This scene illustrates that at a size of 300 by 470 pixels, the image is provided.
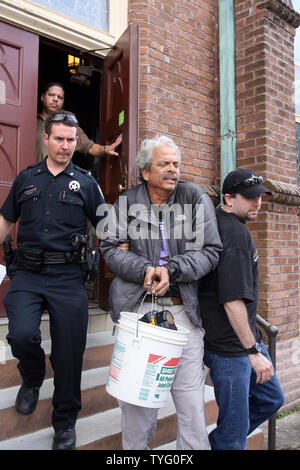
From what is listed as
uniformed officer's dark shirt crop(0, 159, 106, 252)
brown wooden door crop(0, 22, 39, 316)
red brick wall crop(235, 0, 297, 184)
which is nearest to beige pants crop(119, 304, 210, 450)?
uniformed officer's dark shirt crop(0, 159, 106, 252)

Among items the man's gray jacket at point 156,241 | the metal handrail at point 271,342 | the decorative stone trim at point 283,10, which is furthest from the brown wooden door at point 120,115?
the decorative stone trim at point 283,10

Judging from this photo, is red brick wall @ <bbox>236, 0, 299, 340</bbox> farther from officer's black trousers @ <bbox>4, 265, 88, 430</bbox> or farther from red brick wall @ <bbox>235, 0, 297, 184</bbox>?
officer's black trousers @ <bbox>4, 265, 88, 430</bbox>

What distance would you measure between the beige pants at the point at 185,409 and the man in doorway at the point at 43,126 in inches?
89.0

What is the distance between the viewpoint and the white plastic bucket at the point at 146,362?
1.95 m

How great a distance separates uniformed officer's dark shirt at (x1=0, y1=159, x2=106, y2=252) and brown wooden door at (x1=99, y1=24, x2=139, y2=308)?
3.15ft

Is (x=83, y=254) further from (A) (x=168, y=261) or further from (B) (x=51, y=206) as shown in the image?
(A) (x=168, y=261)

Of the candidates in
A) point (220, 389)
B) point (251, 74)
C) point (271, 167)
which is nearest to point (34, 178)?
point (220, 389)

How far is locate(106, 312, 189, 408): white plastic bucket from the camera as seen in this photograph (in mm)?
1951

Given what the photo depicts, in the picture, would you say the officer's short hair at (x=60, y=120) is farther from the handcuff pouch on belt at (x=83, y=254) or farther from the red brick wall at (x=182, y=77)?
the red brick wall at (x=182, y=77)

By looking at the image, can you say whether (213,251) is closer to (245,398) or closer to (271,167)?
(245,398)

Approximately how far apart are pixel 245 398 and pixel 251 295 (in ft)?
1.91

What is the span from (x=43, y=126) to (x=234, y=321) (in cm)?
284

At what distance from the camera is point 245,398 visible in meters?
2.24

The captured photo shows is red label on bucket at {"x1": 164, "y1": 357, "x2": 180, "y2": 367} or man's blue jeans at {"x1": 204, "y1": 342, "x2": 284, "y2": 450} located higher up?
red label on bucket at {"x1": 164, "y1": 357, "x2": 180, "y2": 367}
